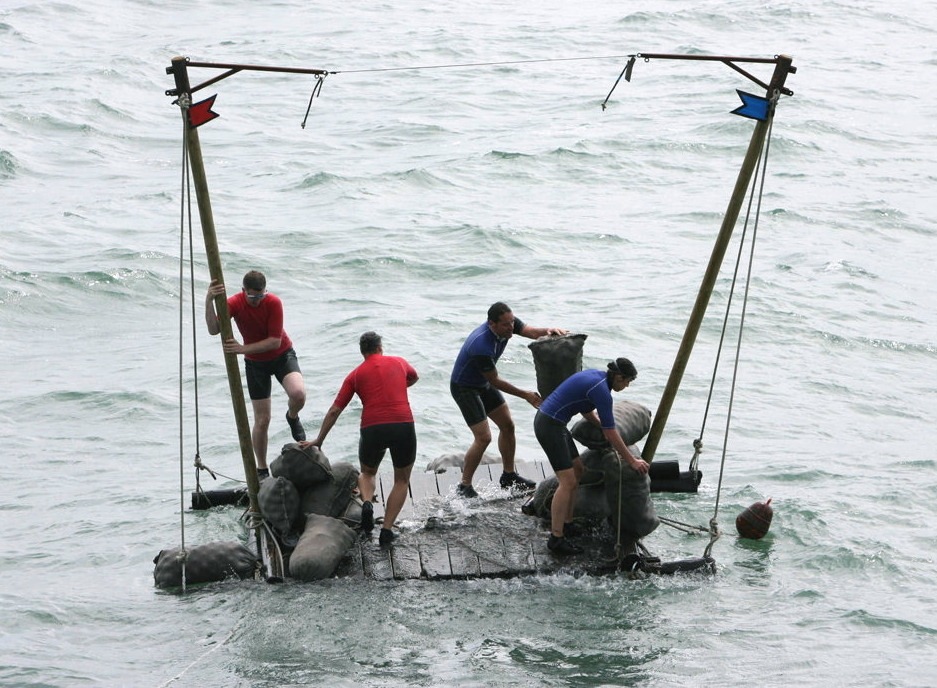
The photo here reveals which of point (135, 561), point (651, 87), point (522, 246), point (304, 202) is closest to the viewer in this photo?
point (135, 561)

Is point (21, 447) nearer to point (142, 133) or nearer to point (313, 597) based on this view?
point (313, 597)

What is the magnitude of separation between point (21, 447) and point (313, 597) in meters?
8.03

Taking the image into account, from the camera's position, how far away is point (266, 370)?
1323cm

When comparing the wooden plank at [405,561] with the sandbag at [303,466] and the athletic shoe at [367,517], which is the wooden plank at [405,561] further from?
the sandbag at [303,466]

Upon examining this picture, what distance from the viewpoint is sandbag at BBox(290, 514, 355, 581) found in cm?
1177

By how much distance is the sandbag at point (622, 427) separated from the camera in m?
12.4

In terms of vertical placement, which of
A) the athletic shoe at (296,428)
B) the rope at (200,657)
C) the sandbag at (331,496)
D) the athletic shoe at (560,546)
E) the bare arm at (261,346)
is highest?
the bare arm at (261,346)

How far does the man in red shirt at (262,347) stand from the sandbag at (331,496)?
0.88 metres

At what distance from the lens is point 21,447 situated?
18.2 m

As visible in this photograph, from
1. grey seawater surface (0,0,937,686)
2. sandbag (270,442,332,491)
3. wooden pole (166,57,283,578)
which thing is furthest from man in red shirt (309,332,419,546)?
grey seawater surface (0,0,937,686)

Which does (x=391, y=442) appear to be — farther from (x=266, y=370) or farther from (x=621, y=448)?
(x=621, y=448)

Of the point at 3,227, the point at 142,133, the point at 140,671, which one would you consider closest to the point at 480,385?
the point at 140,671

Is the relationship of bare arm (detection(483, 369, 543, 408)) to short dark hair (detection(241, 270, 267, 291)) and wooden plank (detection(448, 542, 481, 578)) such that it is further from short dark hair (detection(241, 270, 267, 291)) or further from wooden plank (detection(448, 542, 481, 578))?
short dark hair (detection(241, 270, 267, 291))

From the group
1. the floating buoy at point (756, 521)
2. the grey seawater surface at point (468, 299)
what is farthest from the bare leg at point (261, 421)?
the floating buoy at point (756, 521)
